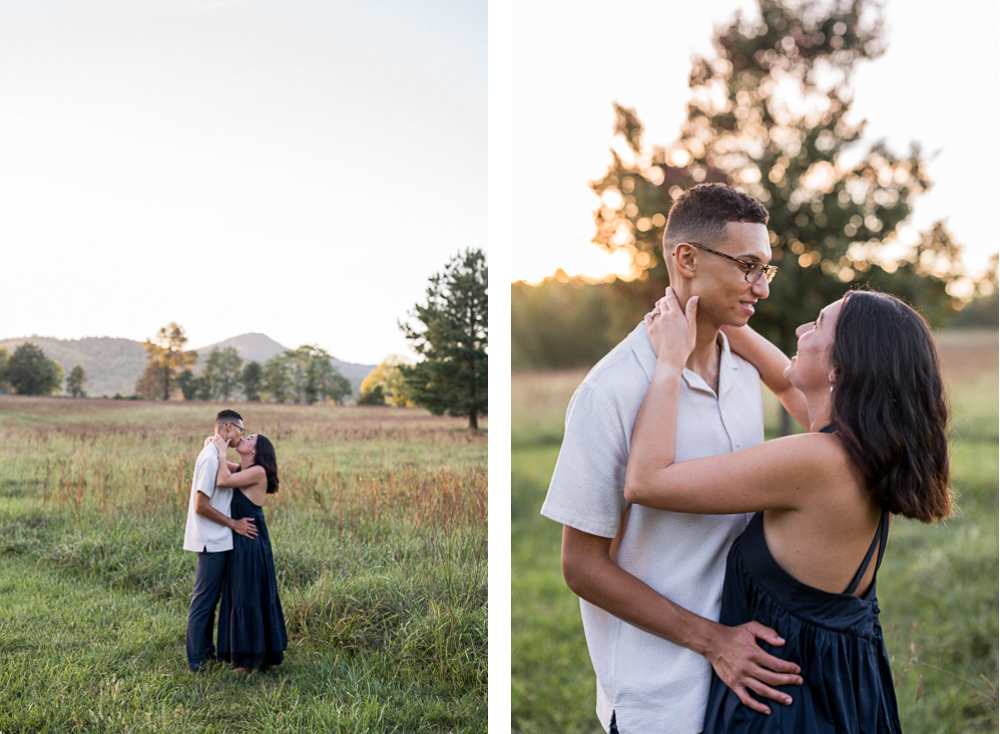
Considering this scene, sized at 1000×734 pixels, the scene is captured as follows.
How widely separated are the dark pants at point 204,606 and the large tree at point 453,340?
1009 mm

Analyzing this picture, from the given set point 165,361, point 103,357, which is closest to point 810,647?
point 165,361

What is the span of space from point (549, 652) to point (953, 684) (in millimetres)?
2282

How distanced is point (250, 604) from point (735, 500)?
6.34 ft

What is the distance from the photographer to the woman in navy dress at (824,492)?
155 cm

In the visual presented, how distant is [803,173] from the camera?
502cm

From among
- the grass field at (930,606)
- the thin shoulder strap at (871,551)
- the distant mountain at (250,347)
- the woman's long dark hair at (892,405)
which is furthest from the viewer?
the grass field at (930,606)

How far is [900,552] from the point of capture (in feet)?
16.3

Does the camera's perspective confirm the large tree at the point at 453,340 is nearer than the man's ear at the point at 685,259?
No

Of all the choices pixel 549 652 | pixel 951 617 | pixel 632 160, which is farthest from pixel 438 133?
pixel 951 617

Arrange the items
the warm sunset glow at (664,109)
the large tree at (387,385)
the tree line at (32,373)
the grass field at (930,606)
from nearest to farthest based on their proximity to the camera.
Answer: the tree line at (32,373) < the large tree at (387,385) < the grass field at (930,606) < the warm sunset glow at (664,109)

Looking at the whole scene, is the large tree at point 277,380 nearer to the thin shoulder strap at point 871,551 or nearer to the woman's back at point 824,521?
the woman's back at point 824,521

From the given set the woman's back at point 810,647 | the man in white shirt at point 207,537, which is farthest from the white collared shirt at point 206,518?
the woman's back at point 810,647

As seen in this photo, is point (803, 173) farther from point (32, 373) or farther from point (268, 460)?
point (32, 373)

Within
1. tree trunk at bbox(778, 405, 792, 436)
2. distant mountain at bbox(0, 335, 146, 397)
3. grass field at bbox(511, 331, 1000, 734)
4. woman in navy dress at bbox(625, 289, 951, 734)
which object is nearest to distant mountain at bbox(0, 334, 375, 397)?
distant mountain at bbox(0, 335, 146, 397)
